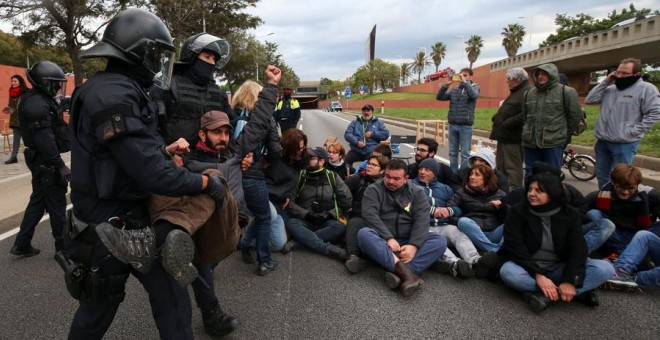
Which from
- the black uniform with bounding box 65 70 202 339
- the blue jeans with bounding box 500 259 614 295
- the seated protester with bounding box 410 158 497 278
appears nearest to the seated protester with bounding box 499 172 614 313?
the blue jeans with bounding box 500 259 614 295

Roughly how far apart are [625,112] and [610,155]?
1.82 feet

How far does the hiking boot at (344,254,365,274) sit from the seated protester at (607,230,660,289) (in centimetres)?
203

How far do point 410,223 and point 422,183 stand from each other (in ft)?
3.51

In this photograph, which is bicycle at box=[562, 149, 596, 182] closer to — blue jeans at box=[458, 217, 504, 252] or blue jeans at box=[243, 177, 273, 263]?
blue jeans at box=[458, 217, 504, 252]

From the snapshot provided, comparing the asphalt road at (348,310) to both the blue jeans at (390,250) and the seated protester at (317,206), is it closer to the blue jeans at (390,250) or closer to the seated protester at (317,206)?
the blue jeans at (390,250)

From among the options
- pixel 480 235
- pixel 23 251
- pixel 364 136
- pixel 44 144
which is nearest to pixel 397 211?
pixel 480 235

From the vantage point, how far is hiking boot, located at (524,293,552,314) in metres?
3.05

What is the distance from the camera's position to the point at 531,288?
3.24 meters

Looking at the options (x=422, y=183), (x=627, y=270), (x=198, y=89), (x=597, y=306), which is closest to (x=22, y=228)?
(x=198, y=89)

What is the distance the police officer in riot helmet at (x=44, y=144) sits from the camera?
147 inches

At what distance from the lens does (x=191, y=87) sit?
3084 mm

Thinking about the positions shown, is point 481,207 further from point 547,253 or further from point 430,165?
point 547,253

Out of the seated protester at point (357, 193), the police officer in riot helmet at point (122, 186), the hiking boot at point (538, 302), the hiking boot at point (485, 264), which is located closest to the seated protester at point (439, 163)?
the seated protester at point (357, 193)

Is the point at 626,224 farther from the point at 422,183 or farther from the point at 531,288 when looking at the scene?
the point at 422,183
